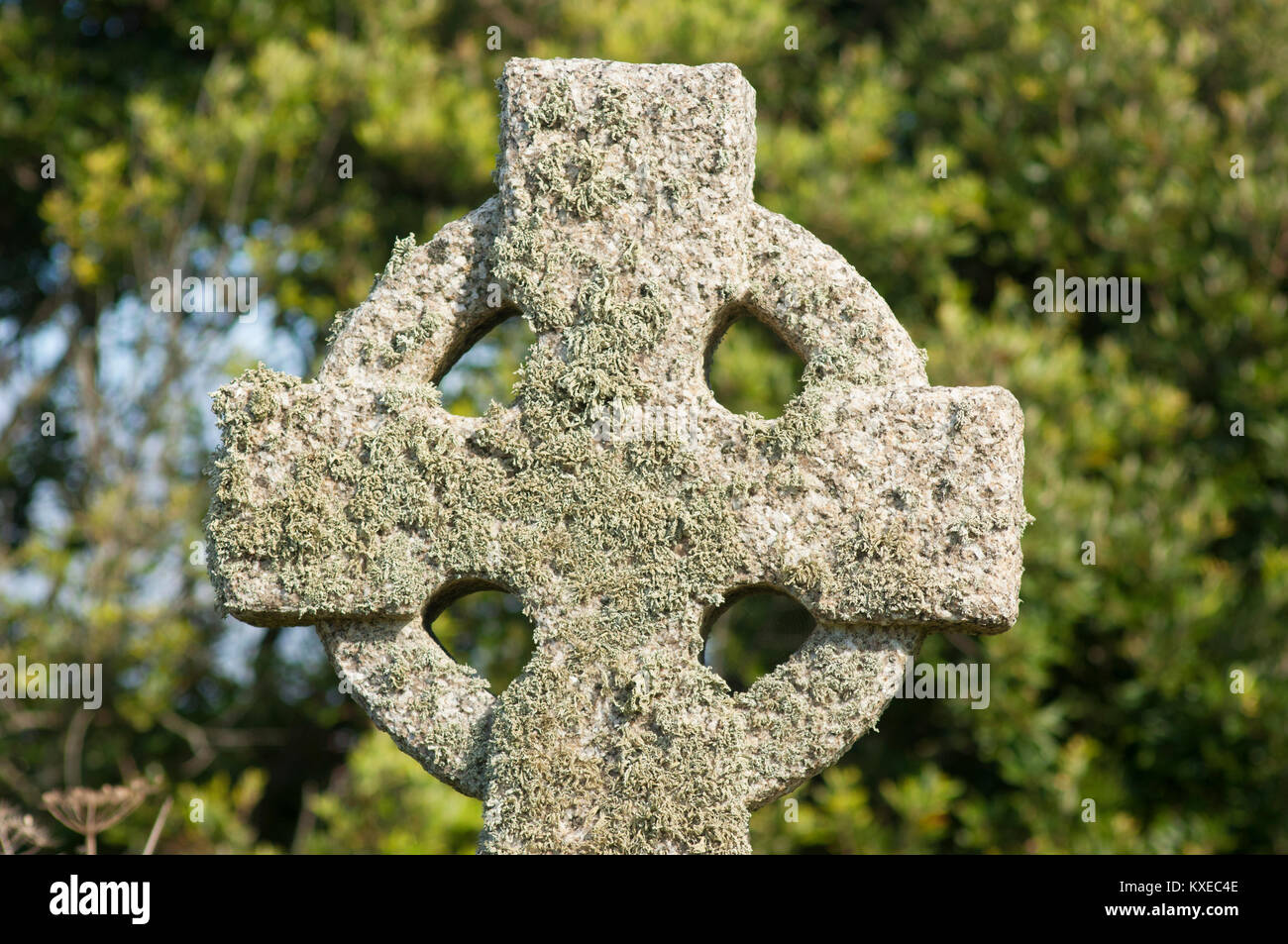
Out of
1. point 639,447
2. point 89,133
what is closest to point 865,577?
point 639,447

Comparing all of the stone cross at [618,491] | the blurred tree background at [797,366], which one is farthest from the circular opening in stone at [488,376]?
the stone cross at [618,491]

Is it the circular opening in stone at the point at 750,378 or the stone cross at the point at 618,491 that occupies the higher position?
the circular opening in stone at the point at 750,378

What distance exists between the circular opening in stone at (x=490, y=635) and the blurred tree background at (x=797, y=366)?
2 cm

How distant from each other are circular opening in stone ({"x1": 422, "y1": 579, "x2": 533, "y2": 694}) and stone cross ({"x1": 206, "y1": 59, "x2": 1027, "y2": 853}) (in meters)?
3.60

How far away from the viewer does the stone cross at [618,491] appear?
271 centimetres

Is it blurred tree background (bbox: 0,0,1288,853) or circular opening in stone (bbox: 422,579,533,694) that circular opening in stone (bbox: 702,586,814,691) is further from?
circular opening in stone (bbox: 422,579,533,694)

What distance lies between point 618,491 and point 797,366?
3756 mm

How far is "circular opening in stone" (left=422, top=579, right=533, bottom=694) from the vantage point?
6.50 m

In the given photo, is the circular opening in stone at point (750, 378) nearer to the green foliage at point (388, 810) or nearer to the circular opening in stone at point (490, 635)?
the circular opening in stone at point (490, 635)

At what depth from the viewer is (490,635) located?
652 cm

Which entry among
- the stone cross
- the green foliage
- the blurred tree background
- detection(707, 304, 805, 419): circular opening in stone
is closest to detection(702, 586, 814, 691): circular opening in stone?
the blurred tree background

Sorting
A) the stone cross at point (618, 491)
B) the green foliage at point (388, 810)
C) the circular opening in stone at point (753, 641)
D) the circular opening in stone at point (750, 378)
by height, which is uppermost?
the circular opening in stone at point (750, 378)

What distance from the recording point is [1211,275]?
246 inches

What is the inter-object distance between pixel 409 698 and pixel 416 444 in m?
0.56
